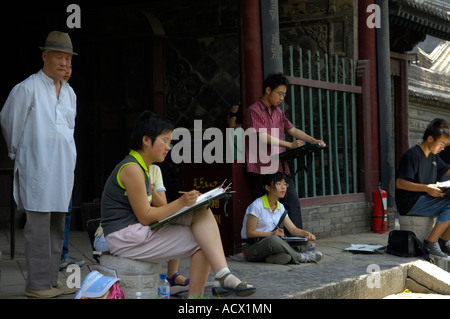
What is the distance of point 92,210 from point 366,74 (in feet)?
14.6

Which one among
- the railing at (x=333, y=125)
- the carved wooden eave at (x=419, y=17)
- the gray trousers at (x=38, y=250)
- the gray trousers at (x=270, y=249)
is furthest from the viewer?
the carved wooden eave at (x=419, y=17)

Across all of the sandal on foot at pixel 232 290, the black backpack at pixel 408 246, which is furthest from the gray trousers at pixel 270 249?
the sandal on foot at pixel 232 290

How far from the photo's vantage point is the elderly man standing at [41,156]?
169 inches

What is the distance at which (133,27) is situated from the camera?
9.98m

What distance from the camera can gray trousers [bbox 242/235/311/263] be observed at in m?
5.78

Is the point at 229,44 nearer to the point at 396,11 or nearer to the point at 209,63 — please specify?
the point at 209,63

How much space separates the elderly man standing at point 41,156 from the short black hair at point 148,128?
2.29 feet

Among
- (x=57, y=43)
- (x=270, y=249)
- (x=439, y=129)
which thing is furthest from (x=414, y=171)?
(x=57, y=43)

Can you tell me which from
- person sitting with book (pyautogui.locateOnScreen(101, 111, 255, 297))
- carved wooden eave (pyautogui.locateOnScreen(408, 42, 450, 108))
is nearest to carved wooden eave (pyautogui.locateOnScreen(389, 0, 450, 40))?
carved wooden eave (pyautogui.locateOnScreen(408, 42, 450, 108))

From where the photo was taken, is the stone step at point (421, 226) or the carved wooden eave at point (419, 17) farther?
the carved wooden eave at point (419, 17)

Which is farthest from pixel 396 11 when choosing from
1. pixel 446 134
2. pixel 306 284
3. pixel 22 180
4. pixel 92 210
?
pixel 22 180

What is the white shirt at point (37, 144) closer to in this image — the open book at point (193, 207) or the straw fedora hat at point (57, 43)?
the straw fedora hat at point (57, 43)

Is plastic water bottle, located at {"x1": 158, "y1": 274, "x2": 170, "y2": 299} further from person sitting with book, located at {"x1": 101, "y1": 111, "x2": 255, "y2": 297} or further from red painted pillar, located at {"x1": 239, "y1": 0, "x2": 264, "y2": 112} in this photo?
red painted pillar, located at {"x1": 239, "y1": 0, "x2": 264, "y2": 112}

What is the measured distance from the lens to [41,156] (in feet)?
14.2
